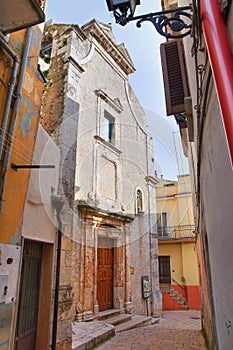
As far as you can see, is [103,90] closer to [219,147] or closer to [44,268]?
[44,268]

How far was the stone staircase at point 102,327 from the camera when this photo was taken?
544 centimetres

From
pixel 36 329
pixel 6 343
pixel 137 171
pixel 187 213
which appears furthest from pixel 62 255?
pixel 187 213

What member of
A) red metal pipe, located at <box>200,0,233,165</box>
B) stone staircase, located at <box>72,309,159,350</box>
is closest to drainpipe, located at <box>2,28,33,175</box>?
red metal pipe, located at <box>200,0,233,165</box>

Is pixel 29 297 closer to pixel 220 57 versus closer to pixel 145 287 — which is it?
pixel 220 57

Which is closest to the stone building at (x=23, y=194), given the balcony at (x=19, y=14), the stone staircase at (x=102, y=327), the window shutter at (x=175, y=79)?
the balcony at (x=19, y=14)

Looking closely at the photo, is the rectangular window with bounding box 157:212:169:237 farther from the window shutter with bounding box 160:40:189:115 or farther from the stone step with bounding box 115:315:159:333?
the window shutter with bounding box 160:40:189:115

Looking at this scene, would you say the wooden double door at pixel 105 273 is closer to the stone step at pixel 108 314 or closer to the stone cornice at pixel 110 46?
the stone step at pixel 108 314

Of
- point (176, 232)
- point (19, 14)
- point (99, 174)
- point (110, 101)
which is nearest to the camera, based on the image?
point (19, 14)

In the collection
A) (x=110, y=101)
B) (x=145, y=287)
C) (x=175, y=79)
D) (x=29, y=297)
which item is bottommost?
(x=145, y=287)

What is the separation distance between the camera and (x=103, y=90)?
422 inches

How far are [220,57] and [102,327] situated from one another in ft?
23.1

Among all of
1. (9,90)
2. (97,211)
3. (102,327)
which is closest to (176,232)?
(97,211)

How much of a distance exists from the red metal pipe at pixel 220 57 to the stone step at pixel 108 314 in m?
8.04

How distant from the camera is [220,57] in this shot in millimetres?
1266
